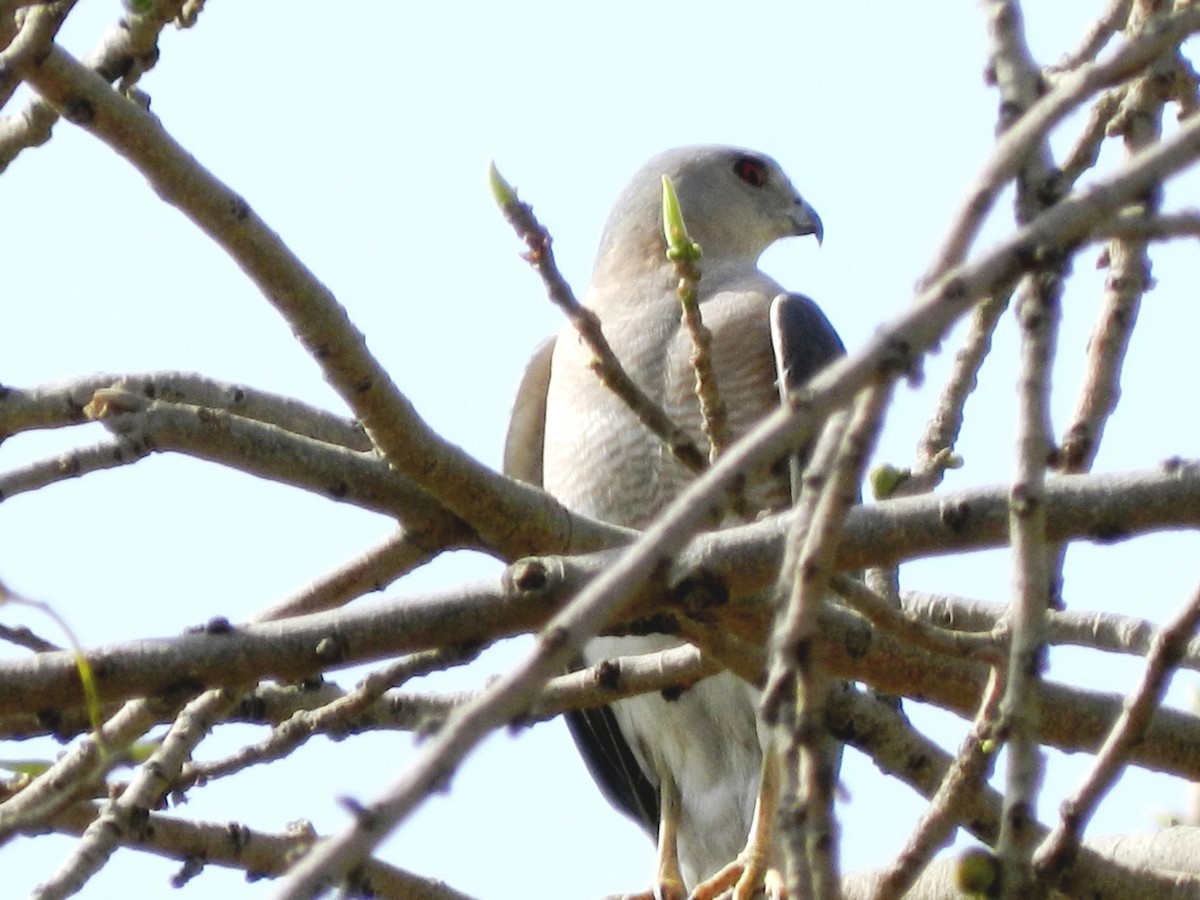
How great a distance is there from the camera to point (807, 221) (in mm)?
6680

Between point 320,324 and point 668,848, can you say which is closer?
point 320,324

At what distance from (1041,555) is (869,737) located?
128 centimetres

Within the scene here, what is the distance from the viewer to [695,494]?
1521 mm

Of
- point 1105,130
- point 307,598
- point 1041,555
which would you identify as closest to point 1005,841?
point 1041,555

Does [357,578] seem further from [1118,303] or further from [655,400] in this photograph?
[655,400]

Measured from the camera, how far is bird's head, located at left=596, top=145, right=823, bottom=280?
6398 millimetres

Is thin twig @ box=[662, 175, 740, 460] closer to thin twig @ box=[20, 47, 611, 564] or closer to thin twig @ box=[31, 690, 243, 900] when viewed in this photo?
thin twig @ box=[20, 47, 611, 564]

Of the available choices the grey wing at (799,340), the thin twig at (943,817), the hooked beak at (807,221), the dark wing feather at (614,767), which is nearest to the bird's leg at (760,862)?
the dark wing feather at (614,767)

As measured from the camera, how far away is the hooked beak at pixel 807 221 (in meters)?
6.67

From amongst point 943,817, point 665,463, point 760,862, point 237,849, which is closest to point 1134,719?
point 943,817

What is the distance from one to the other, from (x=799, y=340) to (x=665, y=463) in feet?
1.69

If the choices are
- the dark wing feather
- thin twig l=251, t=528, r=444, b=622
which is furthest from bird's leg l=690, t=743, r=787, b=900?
thin twig l=251, t=528, r=444, b=622

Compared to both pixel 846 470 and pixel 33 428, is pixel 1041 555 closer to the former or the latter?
pixel 846 470

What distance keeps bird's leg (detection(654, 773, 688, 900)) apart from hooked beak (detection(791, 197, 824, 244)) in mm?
2077
